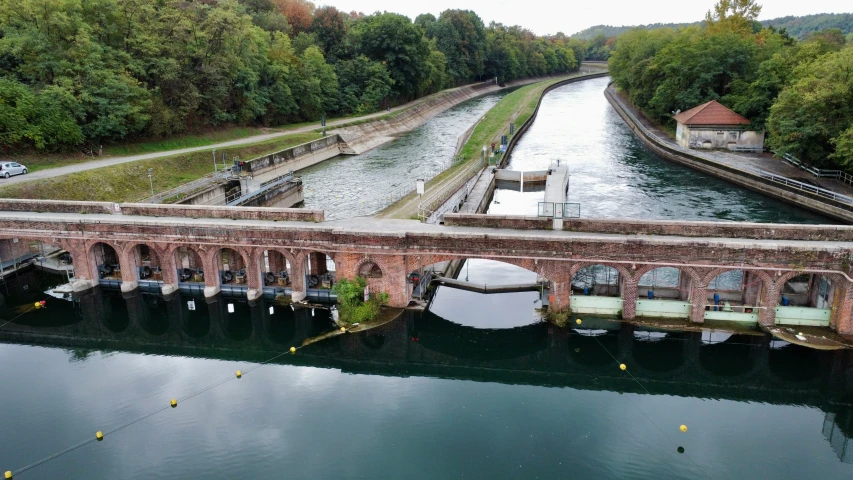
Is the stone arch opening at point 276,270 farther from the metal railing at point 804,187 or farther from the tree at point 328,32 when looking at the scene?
the tree at point 328,32

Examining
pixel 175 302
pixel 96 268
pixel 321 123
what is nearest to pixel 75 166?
pixel 96 268

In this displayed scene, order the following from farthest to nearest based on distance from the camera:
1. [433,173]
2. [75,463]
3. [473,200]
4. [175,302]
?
[433,173], [473,200], [175,302], [75,463]

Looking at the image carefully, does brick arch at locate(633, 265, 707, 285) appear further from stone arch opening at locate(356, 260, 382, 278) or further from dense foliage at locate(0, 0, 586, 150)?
dense foliage at locate(0, 0, 586, 150)

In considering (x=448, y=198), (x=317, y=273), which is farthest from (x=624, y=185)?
(x=317, y=273)

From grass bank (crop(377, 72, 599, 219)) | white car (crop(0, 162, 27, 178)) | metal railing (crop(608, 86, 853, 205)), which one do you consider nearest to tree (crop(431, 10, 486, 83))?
grass bank (crop(377, 72, 599, 219))

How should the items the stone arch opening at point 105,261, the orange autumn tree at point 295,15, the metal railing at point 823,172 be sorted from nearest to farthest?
the stone arch opening at point 105,261 < the metal railing at point 823,172 < the orange autumn tree at point 295,15

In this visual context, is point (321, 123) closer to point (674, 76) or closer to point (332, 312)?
point (674, 76)

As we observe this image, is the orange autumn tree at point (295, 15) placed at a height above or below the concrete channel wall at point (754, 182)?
above

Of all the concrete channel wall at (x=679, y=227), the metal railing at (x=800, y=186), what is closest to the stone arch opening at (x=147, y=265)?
the concrete channel wall at (x=679, y=227)
